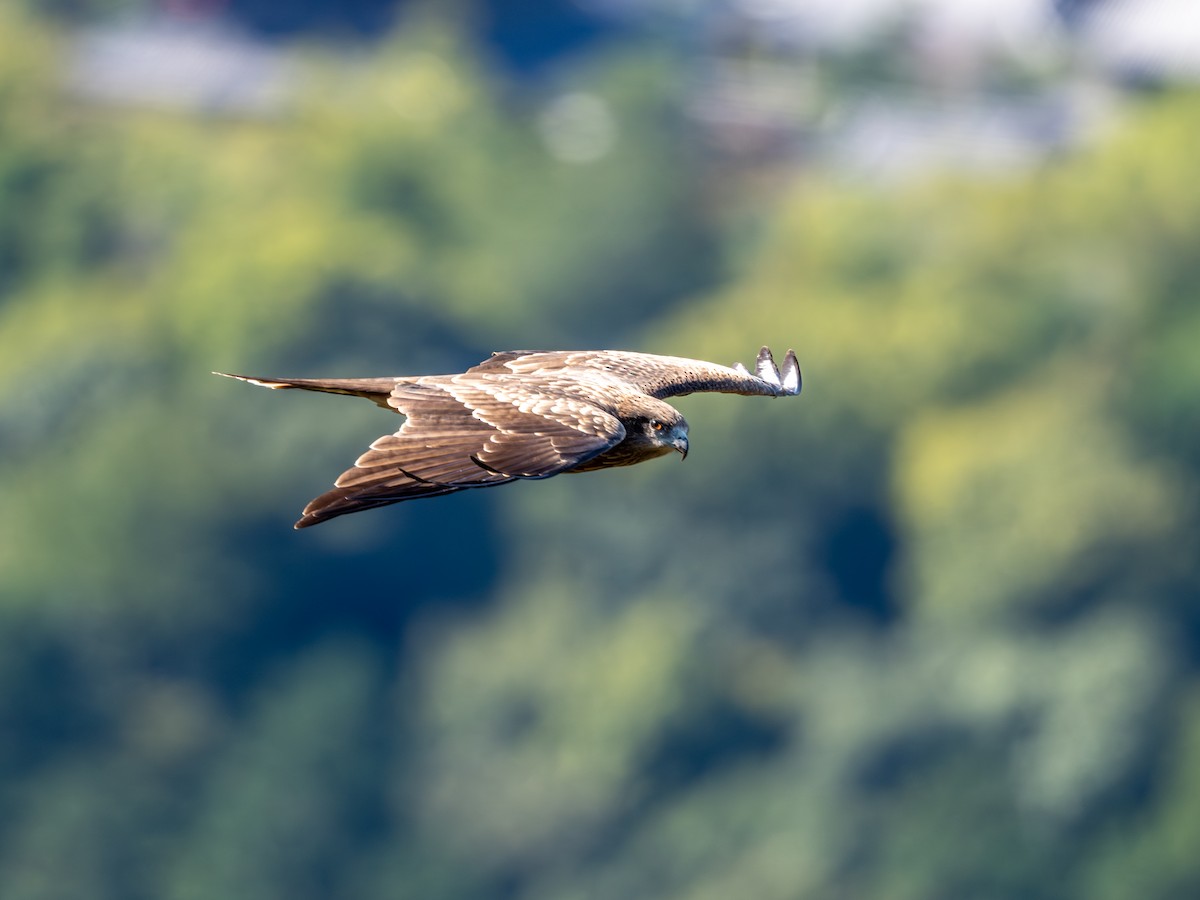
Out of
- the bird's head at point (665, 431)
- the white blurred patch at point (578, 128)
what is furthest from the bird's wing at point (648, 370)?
the white blurred patch at point (578, 128)

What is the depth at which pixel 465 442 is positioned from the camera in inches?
594

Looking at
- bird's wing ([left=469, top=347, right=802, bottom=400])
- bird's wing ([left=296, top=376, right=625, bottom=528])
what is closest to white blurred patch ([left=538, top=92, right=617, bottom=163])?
bird's wing ([left=469, top=347, right=802, bottom=400])

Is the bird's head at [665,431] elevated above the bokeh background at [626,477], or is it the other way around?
the bokeh background at [626,477]

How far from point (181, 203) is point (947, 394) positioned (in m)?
28.2

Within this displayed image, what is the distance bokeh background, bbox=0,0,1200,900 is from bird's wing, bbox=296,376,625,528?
141 ft

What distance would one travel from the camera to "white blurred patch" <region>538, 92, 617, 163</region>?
309ft

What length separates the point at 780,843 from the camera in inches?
2339

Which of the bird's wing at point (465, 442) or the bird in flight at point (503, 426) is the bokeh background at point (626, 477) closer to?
the bird in flight at point (503, 426)

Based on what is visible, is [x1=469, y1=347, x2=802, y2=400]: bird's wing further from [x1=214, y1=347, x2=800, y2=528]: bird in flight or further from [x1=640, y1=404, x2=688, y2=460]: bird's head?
[x1=640, y1=404, x2=688, y2=460]: bird's head

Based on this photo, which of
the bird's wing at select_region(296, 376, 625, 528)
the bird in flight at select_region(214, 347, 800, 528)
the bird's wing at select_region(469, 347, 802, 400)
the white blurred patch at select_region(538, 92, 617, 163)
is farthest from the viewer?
the white blurred patch at select_region(538, 92, 617, 163)

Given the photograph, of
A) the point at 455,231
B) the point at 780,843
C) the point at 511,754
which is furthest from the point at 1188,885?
the point at 455,231

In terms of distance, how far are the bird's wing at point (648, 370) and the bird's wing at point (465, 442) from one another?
3.38 feet

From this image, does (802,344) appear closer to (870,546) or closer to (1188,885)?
(870,546)

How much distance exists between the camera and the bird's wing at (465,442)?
47.2ft
